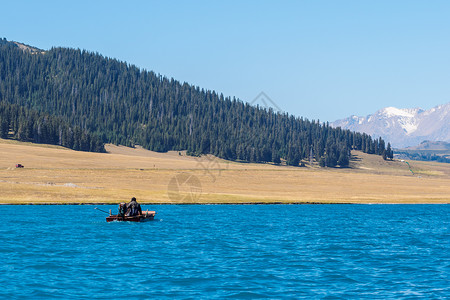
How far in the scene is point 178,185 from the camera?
11581 centimetres

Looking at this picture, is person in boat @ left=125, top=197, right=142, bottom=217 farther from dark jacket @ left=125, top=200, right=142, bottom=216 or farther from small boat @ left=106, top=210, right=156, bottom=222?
small boat @ left=106, top=210, right=156, bottom=222

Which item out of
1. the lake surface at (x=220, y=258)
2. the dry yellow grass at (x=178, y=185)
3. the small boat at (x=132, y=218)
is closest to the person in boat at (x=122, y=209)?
the small boat at (x=132, y=218)

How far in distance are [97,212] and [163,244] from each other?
31382 mm

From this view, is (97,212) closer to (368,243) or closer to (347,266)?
(368,243)

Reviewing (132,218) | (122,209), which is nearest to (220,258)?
(132,218)

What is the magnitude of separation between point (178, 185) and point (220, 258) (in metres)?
80.9

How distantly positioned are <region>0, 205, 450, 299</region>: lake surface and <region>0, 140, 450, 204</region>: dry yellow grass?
2837cm

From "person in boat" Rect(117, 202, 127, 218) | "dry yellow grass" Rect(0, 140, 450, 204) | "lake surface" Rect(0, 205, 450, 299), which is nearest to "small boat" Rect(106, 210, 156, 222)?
"person in boat" Rect(117, 202, 127, 218)

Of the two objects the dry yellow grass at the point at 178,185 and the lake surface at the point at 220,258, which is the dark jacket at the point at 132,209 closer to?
the lake surface at the point at 220,258

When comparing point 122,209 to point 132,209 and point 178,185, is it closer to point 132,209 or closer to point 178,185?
point 132,209

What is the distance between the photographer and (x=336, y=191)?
116875 mm

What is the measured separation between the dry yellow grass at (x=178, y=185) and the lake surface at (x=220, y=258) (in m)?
28.4

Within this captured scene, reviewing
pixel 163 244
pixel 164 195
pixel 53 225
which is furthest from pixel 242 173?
pixel 163 244

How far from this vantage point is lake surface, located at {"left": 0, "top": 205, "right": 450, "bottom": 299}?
26359mm
